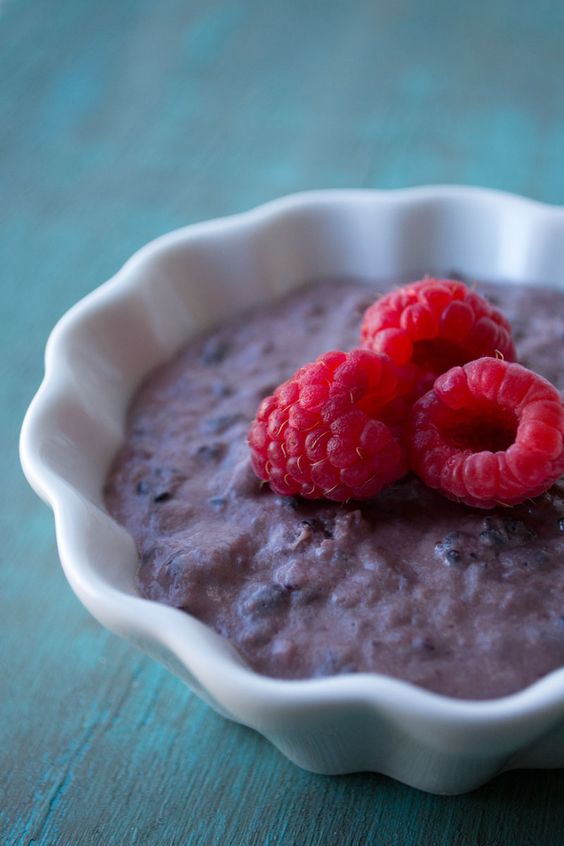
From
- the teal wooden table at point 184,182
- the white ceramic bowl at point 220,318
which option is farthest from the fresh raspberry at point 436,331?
the teal wooden table at point 184,182

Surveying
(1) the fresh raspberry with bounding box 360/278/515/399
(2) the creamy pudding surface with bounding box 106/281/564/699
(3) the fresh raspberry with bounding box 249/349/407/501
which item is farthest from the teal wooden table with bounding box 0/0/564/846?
(1) the fresh raspberry with bounding box 360/278/515/399

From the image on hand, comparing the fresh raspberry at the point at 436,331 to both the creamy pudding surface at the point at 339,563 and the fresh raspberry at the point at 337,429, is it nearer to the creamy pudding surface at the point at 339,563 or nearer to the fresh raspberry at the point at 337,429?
the fresh raspberry at the point at 337,429

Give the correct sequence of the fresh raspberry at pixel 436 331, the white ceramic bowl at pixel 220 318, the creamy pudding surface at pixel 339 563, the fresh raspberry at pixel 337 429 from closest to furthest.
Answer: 1. the white ceramic bowl at pixel 220 318
2. the creamy pudding surface at pixel 339 563
3. the fresh raspberry at pixel 337 429
4. the fresh raspberry at pixel 436 331

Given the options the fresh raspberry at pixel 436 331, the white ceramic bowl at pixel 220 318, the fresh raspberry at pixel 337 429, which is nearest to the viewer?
the white ceramic bowl at pixel 220 318

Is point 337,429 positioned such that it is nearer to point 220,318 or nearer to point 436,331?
point 436,331

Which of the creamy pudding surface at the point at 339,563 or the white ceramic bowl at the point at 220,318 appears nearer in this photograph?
the white ceramic bowl at the point at 220,318

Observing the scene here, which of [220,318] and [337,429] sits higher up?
[337,429]

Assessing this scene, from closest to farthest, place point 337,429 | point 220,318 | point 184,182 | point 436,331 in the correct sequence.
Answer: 1. point 337,429
2. point 436,331
3. point 220,318
4. point 184,182

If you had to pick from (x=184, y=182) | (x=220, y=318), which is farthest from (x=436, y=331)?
(x=184, y=182)
